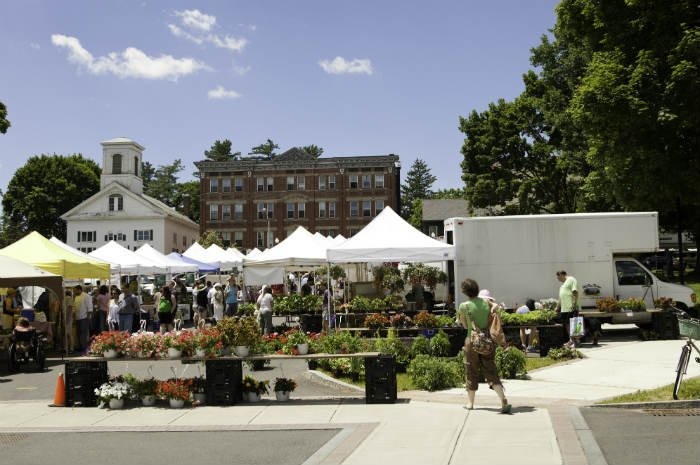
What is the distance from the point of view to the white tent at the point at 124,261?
94.7 feet

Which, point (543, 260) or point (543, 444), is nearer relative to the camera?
point (543, 444)

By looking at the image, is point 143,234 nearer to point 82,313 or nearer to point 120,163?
point 120,163

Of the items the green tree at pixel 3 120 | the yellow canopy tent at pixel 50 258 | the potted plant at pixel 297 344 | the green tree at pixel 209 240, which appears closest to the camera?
the potted plant at pixel 297 344

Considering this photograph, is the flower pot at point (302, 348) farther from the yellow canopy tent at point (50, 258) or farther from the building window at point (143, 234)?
the building window at point (143, 234)

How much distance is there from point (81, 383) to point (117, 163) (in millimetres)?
70420

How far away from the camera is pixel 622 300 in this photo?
18.4 meters

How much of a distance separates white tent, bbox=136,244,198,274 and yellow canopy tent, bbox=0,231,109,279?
963cm

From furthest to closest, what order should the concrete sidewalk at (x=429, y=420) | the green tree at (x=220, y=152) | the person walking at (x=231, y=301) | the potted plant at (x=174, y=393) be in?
the green tree at (x=220, y=152)
the person walking at (x=231, y=301)
the potted plant at (x=174, y=393)
the concrete sidewalk at (x=429, y=420)

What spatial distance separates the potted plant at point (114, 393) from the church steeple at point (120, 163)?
2723 inches

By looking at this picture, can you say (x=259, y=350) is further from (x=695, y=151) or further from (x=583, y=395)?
(x=695, y=151)

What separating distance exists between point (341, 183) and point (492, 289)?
6082cm

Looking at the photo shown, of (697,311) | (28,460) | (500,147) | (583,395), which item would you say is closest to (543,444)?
(583,395)

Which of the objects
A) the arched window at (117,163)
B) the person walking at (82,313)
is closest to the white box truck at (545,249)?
the person walking at (82,313)

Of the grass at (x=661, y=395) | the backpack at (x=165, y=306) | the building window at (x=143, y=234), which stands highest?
the building window at (x=143, y=234)
